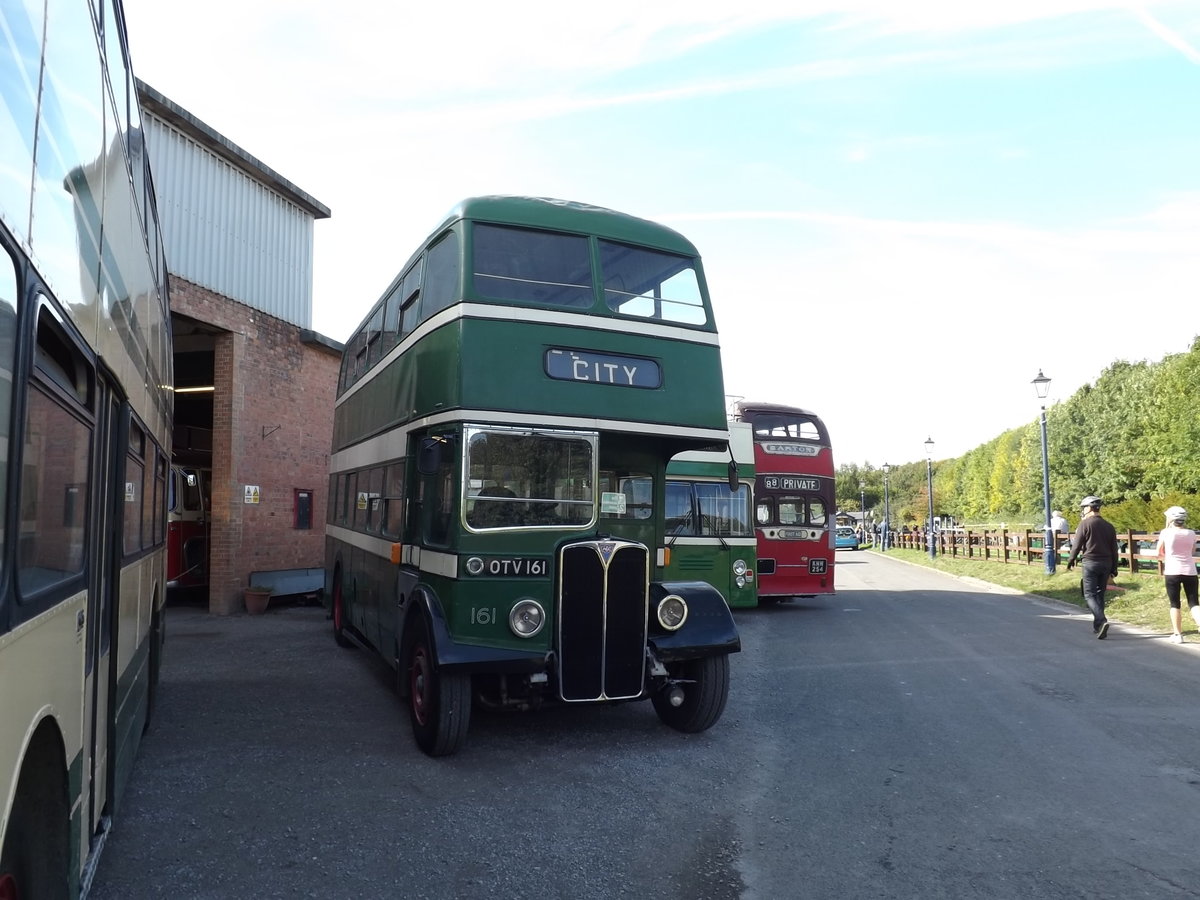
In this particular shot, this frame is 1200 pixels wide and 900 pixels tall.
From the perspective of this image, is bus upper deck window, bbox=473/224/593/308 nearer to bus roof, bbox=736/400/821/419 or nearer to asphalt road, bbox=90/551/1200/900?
asphalt road, bbox=90/551/1200/900

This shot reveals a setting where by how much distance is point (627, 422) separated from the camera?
6.64 metres

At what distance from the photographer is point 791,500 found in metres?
16.6

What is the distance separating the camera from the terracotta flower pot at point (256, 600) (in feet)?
48.0

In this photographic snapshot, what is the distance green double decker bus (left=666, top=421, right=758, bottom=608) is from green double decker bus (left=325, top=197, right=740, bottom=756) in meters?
5.47

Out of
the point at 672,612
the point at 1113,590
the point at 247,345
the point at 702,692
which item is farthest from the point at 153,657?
the point at 1113,590

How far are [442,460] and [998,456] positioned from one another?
82.8m

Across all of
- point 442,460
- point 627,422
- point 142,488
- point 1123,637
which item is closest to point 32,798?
point 142,488

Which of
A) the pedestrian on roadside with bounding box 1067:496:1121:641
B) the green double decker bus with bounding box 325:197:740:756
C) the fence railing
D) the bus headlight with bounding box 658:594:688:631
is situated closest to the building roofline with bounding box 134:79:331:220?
the green double decker bus with bounding box 325:197:740:756

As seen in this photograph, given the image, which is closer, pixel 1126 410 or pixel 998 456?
pixel 1126 410

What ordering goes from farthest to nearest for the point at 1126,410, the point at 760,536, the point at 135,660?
the point at 1126,410, the point at 760,536, the point at 135,660

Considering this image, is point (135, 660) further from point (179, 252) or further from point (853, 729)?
point (179, 252)

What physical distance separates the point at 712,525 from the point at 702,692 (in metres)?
6.50

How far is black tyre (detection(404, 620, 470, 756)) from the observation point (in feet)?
19.7

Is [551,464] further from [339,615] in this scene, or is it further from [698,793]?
[339,615]
